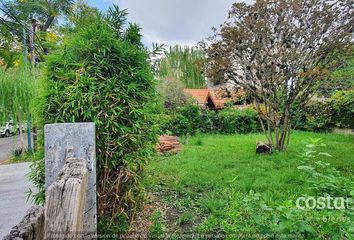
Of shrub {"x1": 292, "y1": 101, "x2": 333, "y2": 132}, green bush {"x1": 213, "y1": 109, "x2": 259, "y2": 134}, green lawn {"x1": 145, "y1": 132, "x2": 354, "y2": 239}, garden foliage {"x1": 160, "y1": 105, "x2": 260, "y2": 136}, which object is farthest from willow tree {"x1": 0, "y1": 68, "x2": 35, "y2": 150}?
shrub {"x1": 292, "y1": 101, "x2": 333, "y2": 132}

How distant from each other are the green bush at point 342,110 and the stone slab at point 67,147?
1029 cm

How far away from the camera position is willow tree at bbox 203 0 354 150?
19.2 ft

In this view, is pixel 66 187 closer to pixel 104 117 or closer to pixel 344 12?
pixel 104 117

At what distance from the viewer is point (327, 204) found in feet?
6.79

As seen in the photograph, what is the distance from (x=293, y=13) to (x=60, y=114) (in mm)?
5659

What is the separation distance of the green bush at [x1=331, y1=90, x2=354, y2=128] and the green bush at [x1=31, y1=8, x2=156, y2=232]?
960cm

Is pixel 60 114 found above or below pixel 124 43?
below

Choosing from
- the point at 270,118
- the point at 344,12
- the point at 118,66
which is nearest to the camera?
the point at 118,66

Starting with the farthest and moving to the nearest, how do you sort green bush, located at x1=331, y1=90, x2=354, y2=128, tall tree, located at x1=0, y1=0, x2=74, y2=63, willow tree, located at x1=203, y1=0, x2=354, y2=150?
tall tree, located at x1=0, y1=0, x2=74, y2=63 → green bush, located at x1=331, y1=90, x2=354, y2=128 → willow tree, located at x1=203, y1=0, x2=354, y2=150

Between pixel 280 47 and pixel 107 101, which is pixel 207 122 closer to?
pixel 280 47

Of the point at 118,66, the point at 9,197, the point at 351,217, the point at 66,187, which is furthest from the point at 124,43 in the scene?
the point at 9,197

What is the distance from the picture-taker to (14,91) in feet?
25.2

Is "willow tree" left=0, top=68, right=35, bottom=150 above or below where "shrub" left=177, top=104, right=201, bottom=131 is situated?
above

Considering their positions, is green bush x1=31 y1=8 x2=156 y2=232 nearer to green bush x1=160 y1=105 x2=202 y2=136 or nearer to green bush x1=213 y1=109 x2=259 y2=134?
green bush x1=160 y1=105 x2=202 y2=136
